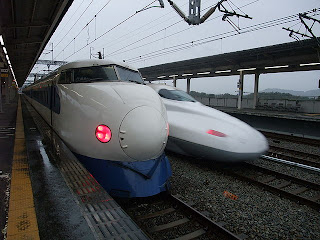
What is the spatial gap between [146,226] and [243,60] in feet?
68.3

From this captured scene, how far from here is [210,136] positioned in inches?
228

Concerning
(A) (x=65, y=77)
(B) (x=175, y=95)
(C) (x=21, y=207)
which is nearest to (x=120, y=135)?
(C) (x=21, y=207)

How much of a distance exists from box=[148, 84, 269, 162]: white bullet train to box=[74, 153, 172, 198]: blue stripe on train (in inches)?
83.7

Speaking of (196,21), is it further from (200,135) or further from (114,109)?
(114,109)

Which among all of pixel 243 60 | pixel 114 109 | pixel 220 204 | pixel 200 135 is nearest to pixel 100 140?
pixel 114 109

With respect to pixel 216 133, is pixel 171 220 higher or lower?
lower

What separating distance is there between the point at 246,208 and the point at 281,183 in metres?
1.84

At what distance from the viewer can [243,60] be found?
21844mm

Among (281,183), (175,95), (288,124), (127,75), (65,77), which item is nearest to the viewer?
(127,75)

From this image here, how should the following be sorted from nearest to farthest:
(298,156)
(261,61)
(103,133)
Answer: (103,133) < (298,156) < (261,61)

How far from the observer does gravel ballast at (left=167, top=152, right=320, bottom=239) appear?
372cm

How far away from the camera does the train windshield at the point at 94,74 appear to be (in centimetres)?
463

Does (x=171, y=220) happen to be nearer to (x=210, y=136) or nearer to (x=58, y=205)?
(x=58, y=205)

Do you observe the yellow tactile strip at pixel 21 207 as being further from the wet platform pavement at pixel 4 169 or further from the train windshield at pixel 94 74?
the train windshield at pixel 94 74
